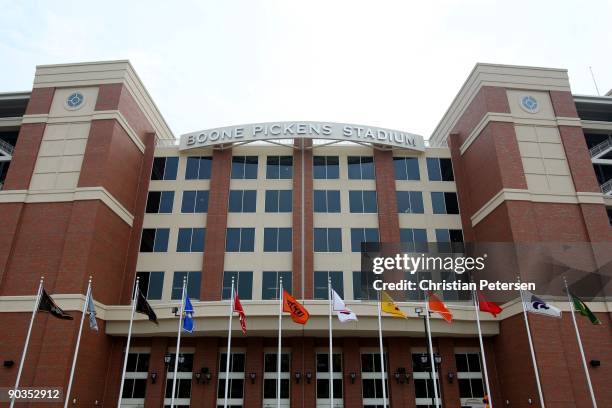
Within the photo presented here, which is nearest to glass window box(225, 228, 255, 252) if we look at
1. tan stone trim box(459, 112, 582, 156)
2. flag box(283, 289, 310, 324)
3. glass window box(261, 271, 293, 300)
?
glass window box(261, 271, 293, 300)

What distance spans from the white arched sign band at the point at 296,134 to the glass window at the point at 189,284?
33.3 feet

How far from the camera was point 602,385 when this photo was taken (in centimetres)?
2631

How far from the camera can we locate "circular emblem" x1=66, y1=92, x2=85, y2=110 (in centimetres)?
3431

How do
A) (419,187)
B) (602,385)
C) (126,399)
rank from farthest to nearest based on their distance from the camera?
(419,187) < (126,399) < (602,385)

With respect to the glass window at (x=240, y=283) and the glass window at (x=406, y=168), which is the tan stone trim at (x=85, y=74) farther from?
the glass window at (x=406, y=168)

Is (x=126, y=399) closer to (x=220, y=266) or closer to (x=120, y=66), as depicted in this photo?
(x=220, y=266)

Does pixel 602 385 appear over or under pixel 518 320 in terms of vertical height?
under

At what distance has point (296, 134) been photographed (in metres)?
36.8

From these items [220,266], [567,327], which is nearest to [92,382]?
[220,266]

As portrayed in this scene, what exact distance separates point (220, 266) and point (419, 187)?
54.1 feet

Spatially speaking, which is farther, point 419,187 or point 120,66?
point 419,187

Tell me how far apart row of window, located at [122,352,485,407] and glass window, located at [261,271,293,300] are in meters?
4.08

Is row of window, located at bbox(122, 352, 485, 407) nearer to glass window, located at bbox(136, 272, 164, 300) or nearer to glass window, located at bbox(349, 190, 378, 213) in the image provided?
glass window, located at bbox(136, 272, 164, 300)

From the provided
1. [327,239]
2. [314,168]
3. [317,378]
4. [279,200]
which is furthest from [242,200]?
[317,378]
